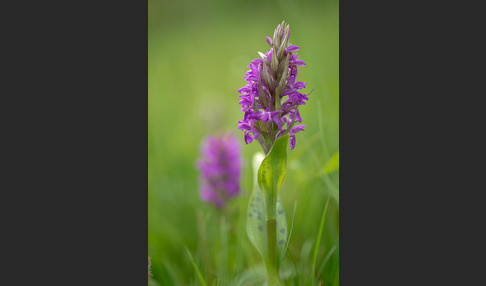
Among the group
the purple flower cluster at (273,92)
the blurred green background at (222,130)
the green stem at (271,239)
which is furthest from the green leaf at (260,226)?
the purple flower cluster at (273,92)

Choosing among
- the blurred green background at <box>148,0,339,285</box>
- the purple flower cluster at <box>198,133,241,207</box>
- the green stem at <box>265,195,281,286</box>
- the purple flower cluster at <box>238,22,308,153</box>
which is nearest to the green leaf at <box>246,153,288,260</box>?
the green stem at <box>265,195,281,286</box>

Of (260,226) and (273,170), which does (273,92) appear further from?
(260,226)

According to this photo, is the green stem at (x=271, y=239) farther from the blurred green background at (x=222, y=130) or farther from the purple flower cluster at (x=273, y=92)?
the purple flower cluster at (x=273, y=92)

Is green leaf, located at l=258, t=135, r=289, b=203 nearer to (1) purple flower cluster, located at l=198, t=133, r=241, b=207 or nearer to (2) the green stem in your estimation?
(2) the green stem

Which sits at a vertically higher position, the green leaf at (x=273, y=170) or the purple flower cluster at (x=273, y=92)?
the purple flower cluster at (x=273, y=92)

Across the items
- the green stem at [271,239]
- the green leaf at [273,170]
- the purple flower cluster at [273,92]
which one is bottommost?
the green stem at [271,239]

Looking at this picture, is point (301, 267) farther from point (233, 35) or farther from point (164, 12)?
point (233, 35)

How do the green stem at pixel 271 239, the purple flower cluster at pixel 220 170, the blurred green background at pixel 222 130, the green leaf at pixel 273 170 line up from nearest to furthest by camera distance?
the green leaf at pixel 273 170, the green stem at pixel 271 239, the blurred green background at pixel 222 130, the purple flower cluster at pixel 220 170

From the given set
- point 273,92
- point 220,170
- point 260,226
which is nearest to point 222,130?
point 220,170
